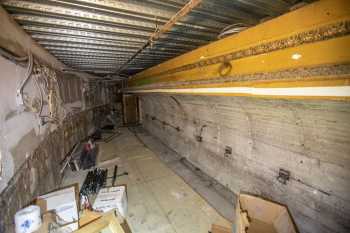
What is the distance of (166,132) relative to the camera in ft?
18.8

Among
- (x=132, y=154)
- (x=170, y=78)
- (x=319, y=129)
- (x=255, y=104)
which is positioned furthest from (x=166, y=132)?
(x=319, y=129)

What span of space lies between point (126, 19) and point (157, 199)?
2735mm

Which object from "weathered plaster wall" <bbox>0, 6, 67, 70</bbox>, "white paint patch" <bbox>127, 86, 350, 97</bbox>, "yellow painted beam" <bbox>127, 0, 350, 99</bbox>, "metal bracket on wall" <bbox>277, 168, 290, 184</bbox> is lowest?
"metal bracket on wall" <bbox>277, 168, 290, 184</bbox>

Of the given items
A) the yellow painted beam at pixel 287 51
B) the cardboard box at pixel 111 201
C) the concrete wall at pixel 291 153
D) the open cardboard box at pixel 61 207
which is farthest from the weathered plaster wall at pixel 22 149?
the concrete wall at pixel 291 153

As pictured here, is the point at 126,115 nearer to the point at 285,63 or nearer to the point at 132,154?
the point at 132,154

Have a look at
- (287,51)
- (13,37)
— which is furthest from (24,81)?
(287,51)

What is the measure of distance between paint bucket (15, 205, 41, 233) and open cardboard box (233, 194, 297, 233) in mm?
2072

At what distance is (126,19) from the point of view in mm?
1937

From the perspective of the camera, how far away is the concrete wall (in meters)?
1.61

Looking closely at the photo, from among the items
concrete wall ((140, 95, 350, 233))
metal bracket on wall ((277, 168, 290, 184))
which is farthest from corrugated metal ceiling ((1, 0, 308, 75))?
metal bracket on wall ((277, 168, 290, 184))

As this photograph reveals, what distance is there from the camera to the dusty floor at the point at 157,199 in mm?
2348

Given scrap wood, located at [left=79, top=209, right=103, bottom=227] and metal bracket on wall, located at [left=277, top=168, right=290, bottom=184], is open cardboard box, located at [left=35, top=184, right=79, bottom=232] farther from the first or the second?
metal bracket on wall, located at [left=277, top=168, right=290, bottom=184]

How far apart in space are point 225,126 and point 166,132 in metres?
2.98

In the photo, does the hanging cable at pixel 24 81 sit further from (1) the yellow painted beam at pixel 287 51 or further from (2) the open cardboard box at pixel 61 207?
(1) the yellow painted beam at pixel 287 51
